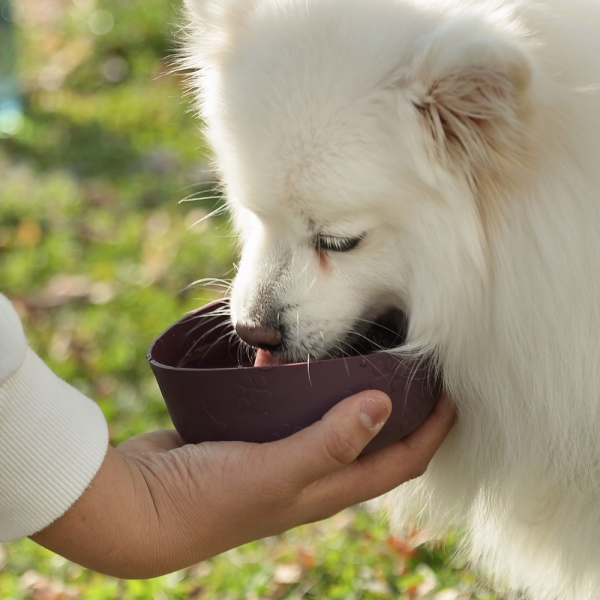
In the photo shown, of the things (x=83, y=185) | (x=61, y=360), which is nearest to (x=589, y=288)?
(x=61, y=360)

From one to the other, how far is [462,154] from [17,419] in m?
1.03

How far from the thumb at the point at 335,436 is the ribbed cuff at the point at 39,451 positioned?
38 cm

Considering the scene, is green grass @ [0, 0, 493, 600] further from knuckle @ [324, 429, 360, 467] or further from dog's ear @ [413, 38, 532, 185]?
dog's ear @ [413, 38, 532, 185]

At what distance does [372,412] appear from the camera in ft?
5.63

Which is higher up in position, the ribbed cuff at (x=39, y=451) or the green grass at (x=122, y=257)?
the ribbed cuff at (x=39, y=451)

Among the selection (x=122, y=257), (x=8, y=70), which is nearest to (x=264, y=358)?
(x=122, y=257)

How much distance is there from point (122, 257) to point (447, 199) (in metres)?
3.09

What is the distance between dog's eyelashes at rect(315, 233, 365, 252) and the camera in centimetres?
180

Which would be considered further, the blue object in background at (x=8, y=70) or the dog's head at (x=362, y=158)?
the blue object in background at (x=8, y=70)

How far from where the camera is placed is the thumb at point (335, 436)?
1.72 meters

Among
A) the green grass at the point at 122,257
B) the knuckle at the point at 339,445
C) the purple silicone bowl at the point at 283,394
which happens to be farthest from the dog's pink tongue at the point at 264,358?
the green grass at the point at 122,257

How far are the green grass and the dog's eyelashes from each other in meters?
1.10

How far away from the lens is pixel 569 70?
1704mm

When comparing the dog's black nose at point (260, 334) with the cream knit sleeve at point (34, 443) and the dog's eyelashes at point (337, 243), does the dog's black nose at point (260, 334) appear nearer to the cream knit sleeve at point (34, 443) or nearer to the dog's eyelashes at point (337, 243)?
the dog's eyelashes at point (337, 243)
